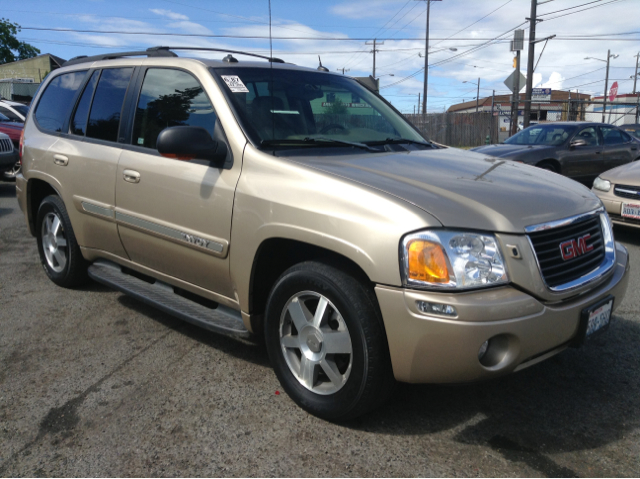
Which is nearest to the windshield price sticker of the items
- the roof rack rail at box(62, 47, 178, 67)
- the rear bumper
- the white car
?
the roof rack rail at box(62, 47, 178, 67)

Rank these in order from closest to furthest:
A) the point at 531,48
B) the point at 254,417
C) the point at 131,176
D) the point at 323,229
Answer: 1. the point at 323,229
2. the point at 254,417
3. the point at 131,176
4. the point at 531,48

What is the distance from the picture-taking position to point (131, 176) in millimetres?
3746

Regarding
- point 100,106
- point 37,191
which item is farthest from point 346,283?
point 37,191

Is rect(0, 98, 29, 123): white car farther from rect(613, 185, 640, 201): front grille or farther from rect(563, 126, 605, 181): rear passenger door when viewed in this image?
rect(613, 185, 640, 201): front grille

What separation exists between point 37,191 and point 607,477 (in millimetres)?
4820

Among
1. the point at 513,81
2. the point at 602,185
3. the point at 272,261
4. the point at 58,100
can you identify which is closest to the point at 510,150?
the point at 602,185

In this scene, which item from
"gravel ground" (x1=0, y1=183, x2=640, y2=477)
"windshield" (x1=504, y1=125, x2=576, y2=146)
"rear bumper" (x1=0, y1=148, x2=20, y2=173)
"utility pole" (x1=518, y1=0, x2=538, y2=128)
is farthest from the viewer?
"utility pole" (x1=518, y1=0, x2=538, y2=128)

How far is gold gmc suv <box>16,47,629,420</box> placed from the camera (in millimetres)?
Answer: 2420

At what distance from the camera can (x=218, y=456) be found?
2568mm

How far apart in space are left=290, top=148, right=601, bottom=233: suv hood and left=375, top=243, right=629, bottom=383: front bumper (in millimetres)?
330

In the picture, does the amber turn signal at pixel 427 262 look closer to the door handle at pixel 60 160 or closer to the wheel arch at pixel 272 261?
the wheel arch at pixel 272 261

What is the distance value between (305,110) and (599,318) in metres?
2.08

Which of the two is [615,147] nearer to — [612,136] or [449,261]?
[612,136]

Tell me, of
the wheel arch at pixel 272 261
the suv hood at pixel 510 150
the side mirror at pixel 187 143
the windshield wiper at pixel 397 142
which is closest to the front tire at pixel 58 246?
the side mirror at pixel 187 143
